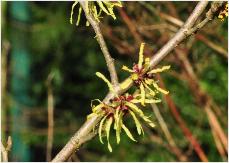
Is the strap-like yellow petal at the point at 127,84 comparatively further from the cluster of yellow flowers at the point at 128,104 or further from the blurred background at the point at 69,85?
the blurred background at the point at 69,85

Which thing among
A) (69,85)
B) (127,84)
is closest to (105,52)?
(127,84)

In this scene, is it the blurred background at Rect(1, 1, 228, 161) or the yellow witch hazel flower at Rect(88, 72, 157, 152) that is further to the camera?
the blurred background at Rect(1, 1, 228, 161)

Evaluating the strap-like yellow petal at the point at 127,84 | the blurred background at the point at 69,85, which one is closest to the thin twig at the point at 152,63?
the strap-like yellow petal at the point at 127,84

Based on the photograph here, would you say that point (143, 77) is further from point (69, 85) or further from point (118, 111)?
point (69, 85)

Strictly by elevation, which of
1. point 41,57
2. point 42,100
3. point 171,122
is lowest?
point 171,122

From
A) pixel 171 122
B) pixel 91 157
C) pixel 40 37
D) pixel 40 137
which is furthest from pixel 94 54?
pixel 171 122

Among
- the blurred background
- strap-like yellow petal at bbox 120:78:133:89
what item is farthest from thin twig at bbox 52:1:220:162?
the blurred background

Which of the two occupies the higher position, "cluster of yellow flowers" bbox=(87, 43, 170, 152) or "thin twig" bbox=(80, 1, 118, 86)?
"thin twig" bbox=(80, 1, 118, 86)

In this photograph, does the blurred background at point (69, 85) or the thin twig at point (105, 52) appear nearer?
the thin twig at point (105, 52)

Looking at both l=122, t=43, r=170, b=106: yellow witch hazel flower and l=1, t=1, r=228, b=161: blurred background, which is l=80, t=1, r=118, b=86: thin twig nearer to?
l=122, t=43, r=170, b=106: yellow witch hazel flower

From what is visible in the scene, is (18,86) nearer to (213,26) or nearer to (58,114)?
(58,114)

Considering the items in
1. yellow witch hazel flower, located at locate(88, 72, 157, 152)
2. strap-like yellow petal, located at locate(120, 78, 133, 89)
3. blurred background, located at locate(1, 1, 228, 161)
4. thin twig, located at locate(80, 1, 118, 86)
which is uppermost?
blurred background, located at locate(1, 1, 228, 161)
